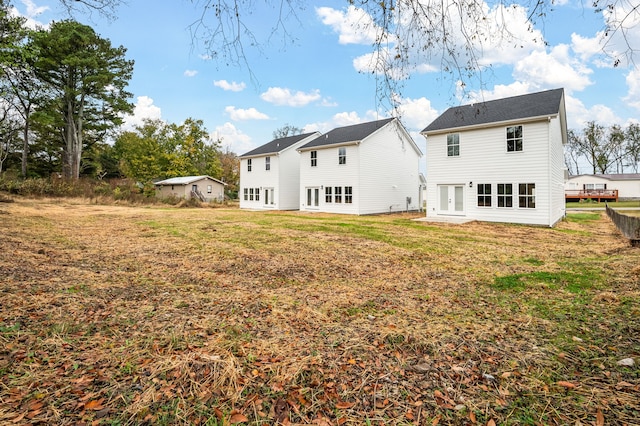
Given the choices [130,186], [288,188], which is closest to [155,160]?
[130,186]

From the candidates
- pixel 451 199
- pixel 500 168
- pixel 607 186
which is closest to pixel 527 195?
pixel 500 168

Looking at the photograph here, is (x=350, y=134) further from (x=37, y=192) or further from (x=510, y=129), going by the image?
(x=37, y=192)

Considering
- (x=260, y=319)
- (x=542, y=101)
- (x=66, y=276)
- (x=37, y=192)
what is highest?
(x=542, y=101)

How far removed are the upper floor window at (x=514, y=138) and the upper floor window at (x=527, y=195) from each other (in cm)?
191

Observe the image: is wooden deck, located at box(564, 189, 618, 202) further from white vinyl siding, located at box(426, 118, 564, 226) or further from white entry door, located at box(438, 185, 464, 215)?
white entry door, located at box(438, 185, 464, 215)

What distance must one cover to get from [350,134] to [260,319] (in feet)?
75.3

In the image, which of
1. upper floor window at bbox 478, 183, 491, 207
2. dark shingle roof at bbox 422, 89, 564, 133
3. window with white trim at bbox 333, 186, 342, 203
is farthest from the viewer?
window with white trim at bbox 333, 186, 342, 203

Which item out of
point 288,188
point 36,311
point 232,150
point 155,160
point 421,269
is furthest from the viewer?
point 232,150

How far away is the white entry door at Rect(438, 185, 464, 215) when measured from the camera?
1786cm

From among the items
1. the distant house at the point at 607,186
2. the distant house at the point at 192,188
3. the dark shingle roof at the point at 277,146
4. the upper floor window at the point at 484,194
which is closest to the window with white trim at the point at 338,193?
the dark shingle roof at the point at 277,146

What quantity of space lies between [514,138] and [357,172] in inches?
387

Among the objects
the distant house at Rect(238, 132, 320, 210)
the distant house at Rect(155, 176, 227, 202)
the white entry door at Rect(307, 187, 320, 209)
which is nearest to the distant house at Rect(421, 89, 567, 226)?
the white entry door at Rect(307, 187, 320, 209)

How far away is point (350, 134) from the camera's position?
24.8 metres

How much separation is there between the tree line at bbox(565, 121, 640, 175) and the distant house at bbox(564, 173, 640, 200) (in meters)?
5.60
